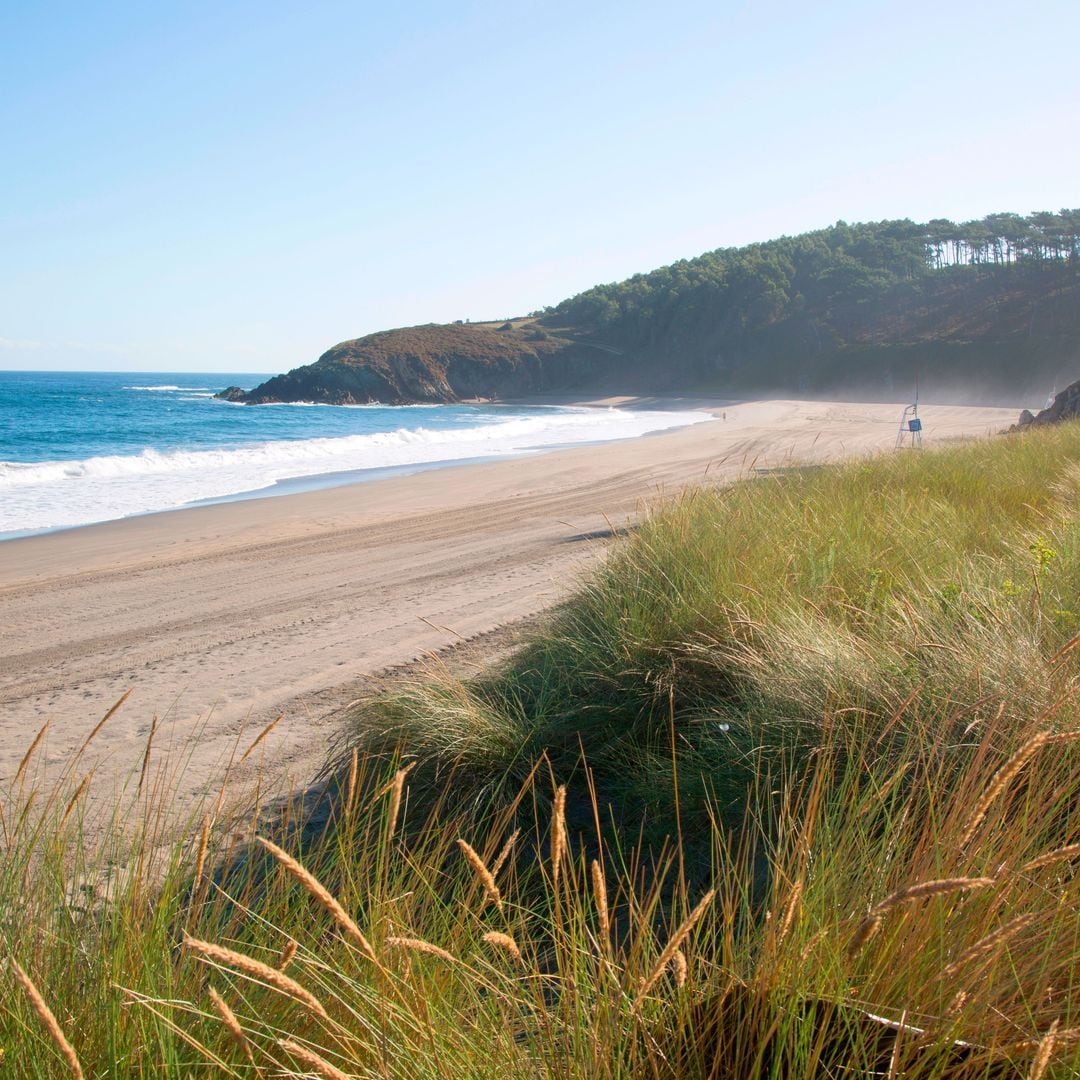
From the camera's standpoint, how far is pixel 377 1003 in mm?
1652

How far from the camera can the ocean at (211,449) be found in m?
20.6

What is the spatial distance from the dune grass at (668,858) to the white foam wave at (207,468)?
15015 mm

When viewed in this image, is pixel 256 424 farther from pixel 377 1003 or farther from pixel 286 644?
pixel 377 1003

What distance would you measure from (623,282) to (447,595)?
4463 inches

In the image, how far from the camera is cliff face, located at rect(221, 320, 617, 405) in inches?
3452

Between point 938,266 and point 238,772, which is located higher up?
point 938,266

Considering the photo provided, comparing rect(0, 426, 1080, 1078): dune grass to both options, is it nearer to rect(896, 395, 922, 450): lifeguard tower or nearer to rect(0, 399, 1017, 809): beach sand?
rect(0, 399, 1017, 809): beach sand

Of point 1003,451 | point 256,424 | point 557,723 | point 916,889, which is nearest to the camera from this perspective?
point 916,889

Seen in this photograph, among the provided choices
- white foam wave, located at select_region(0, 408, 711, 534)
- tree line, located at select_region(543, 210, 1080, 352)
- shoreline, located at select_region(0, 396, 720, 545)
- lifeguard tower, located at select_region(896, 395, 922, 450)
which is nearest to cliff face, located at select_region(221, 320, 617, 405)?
tree line, located at select_region(543, 210, 1080, 352)

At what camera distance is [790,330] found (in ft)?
281

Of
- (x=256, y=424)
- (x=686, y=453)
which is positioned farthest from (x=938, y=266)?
(x=686, y=453)

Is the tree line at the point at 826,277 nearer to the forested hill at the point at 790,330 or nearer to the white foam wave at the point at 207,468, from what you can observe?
the forested hill at the point at 790,330

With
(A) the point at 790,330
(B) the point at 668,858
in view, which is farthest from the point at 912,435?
(A) the point at 790,330

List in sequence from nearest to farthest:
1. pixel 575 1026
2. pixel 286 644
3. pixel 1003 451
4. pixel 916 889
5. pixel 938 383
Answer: pixel 916 889 → pixel 575 1026 → pixel 286 644 → pixel 1003 451 → pixel 938 383
